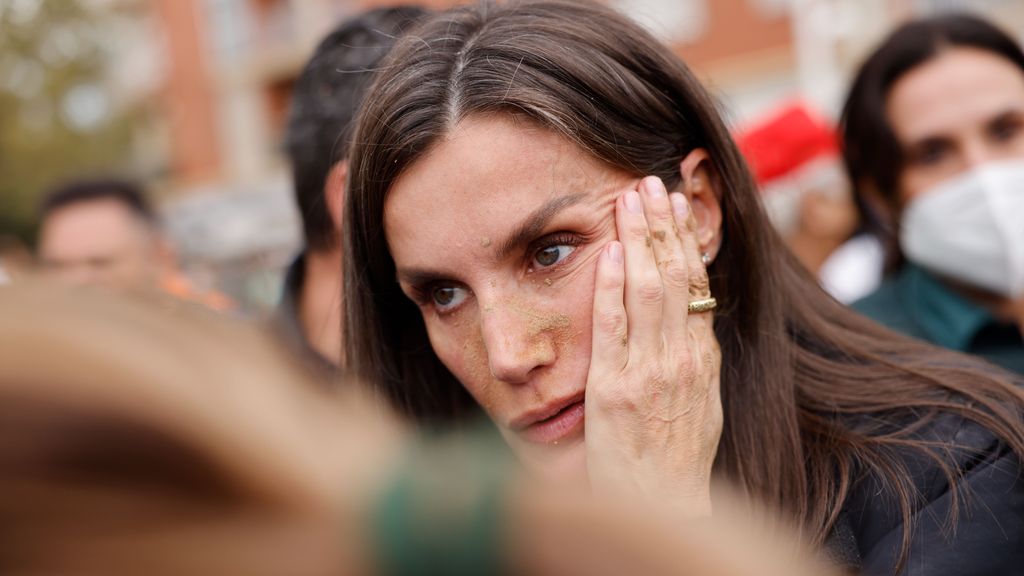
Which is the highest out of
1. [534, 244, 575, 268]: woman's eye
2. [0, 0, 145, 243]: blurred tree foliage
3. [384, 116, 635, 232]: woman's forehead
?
[0, 0, 145, 243]: blurred tree foliage

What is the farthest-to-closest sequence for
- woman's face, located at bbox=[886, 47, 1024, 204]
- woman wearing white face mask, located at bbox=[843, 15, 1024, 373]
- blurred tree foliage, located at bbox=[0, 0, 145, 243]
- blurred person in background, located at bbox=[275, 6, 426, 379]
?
blurred tree foliage, located at bbox=[0, 0, 145, 243] < woman's face, located at bbox=[886, 47, 1024, 204] < woman wearing white face mask, located at bbox=[843, 15, 1024, 373] < blurred person in background, located at bbox=[275, 6, 426, 379]

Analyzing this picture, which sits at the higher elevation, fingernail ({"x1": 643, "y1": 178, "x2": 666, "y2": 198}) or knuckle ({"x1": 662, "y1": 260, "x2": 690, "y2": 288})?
fingernail ({"x1": 643, "y1": 178, "x2": 666, "y2": 198})

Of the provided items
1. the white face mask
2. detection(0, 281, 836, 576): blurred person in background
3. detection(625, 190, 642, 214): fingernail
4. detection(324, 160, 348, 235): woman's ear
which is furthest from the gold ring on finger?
the white face mask

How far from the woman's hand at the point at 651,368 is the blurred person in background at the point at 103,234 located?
391 cm

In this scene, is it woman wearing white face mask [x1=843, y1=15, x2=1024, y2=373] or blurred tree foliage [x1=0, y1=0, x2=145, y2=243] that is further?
blurred tree foliage [x1=0, y1=0, x2=145, y2=243]

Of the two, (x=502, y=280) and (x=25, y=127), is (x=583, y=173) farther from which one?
(x=25, y=127)

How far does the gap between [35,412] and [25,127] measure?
60.9ft

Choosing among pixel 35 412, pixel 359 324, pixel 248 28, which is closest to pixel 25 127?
pixel 248 28

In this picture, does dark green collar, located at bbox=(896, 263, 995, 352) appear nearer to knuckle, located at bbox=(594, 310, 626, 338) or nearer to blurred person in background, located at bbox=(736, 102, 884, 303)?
knuckle, located at bbox=(594, 310, 626, 338)

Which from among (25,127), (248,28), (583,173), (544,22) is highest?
(248,28)

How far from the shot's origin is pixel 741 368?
7.29 feet

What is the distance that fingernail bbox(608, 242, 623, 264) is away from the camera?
1.95 m

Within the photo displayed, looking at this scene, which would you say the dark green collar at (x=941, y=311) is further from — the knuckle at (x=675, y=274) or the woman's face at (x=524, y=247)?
the woman's face at (x=524, y=247)

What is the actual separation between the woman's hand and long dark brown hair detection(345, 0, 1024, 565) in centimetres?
14
